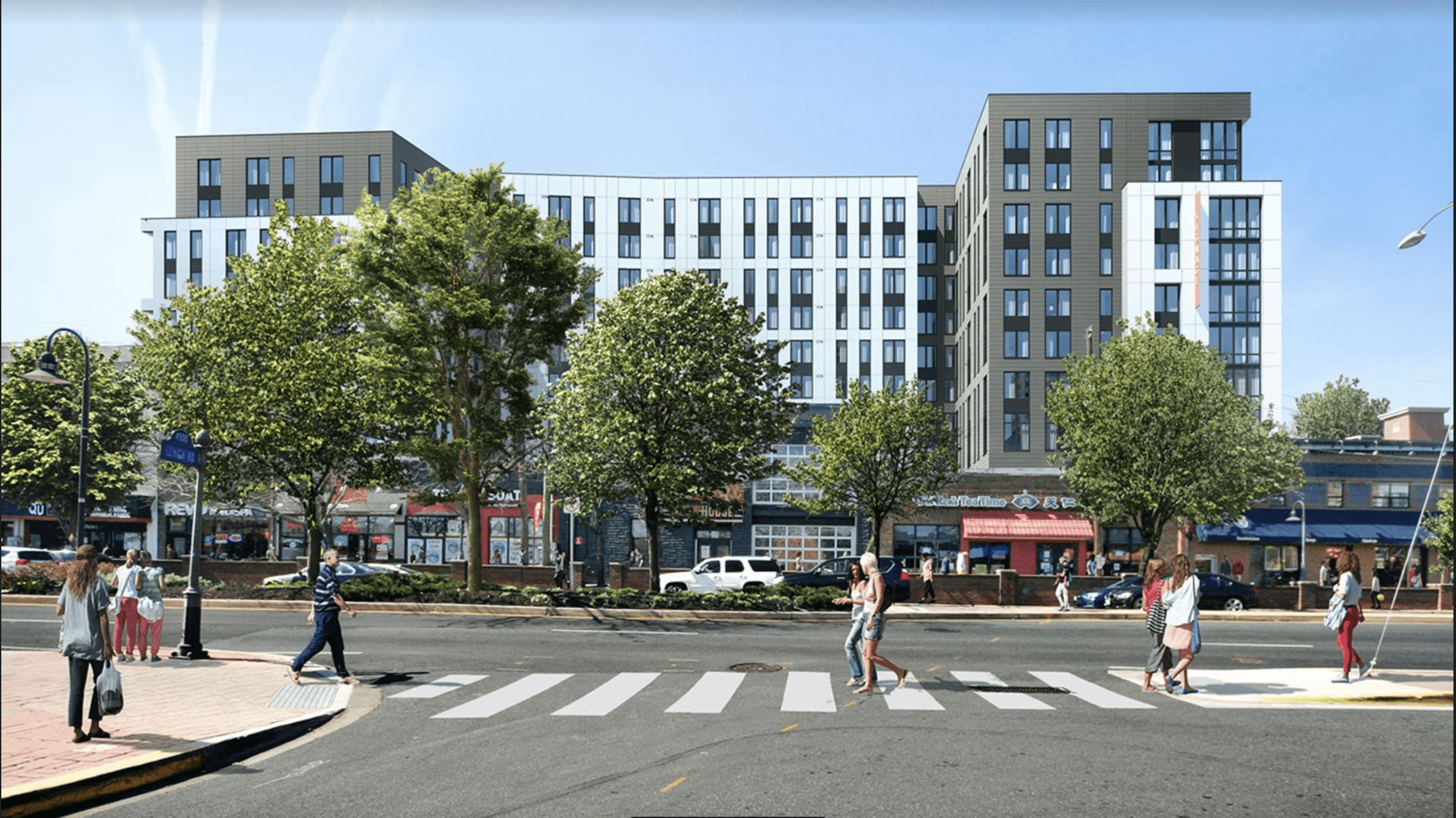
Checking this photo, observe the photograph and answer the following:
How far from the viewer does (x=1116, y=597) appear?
3603cm

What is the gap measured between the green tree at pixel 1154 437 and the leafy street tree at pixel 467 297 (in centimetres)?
2196

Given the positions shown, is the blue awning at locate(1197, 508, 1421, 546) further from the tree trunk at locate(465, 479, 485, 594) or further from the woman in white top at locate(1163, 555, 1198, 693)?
the woman in white top at locate(1163, 555, 1198, 693)

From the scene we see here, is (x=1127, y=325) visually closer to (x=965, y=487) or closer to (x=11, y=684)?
(x=965, y=487)

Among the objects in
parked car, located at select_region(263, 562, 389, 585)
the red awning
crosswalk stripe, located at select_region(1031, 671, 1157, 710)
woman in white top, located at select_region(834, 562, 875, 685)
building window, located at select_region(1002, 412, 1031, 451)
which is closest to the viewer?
crosswalk stripe, located at select_region(1031, 671, 1157, 710)

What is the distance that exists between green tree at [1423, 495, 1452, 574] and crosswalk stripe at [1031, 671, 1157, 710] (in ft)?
145

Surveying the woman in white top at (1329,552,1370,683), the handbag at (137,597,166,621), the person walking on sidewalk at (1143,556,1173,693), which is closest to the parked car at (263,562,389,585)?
the handbag at (137,597,166,621)

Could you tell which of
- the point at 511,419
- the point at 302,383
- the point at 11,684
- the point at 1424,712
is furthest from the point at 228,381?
the point at 1424,712

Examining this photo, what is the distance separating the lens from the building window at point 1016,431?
70375mm

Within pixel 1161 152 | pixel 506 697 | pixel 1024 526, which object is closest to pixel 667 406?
pixel 506 697

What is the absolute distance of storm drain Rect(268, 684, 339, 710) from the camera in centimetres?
1295

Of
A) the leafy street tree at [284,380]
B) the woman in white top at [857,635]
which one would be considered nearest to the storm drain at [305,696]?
the woman in white top at [857,635]

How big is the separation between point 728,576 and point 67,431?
28.9m

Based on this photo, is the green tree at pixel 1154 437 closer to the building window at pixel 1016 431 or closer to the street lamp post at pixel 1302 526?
the street lamp post at pixel 1302 526

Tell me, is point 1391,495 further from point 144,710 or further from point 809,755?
point 144,710
